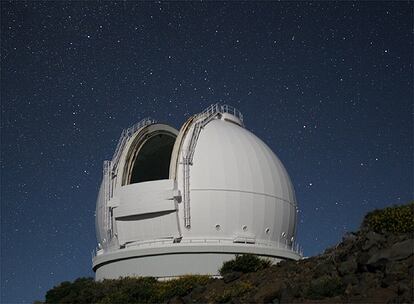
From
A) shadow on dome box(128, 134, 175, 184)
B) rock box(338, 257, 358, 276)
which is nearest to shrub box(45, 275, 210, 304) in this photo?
shadow on dome box(128, 134, 175, 184)

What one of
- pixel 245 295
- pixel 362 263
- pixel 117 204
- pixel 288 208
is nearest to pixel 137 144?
pixel 117 204

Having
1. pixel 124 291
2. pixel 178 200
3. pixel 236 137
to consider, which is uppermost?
pixel 236 137

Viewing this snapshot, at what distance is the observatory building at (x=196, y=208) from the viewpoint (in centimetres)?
2139

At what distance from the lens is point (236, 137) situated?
78.4ft

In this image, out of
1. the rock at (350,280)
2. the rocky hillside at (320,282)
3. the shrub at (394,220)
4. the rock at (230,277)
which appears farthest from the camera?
the rock at (230,277)

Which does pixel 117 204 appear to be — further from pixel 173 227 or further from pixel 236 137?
pixel 236 137

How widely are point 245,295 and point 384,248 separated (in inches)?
163

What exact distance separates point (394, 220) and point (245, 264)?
5.84 meters

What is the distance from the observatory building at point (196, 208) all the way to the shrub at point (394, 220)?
6108 mm

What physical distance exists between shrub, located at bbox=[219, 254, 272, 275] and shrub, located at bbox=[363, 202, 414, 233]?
14.4ft

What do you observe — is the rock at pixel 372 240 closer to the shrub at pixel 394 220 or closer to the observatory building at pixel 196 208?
the shrub at pixel 394 220

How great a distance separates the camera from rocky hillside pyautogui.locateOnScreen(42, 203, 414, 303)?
13.1 meters

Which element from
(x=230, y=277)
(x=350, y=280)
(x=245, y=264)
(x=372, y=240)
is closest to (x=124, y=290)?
(x=230, y=277)

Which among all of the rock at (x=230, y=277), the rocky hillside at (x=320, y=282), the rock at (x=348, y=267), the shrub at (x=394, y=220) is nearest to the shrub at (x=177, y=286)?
the rocky hillside at (x=320, y=282)
